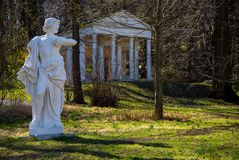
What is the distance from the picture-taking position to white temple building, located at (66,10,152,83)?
21.0 meters

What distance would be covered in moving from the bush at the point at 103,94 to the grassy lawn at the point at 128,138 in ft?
6.20

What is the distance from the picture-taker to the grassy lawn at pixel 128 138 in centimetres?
905

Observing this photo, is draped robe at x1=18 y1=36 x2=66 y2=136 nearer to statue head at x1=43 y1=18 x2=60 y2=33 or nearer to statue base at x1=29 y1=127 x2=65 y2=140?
statue base at x1=29 y1=127 x2=65 y2=140

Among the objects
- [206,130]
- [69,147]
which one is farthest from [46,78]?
[206,130]

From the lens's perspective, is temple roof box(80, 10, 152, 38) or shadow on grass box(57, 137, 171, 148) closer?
shadow on grass box(57, 137, 171, 148)

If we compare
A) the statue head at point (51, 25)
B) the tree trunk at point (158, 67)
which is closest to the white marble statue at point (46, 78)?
the statue head at point (51, 25)

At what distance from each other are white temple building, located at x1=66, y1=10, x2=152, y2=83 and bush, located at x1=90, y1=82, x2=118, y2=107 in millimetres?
360

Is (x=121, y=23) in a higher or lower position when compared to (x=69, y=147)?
higher

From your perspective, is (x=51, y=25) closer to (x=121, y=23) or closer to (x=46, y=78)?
(x=46, y=78)

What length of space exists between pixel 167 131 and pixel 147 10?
17.9 ft

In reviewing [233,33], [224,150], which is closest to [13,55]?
[224,150]

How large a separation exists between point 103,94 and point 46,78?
9.86 meters

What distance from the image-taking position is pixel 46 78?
35.2ft

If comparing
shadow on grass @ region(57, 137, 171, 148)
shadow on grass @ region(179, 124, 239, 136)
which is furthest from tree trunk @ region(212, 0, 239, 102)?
shadow on grass @ region(57, 137, 171, 148)
